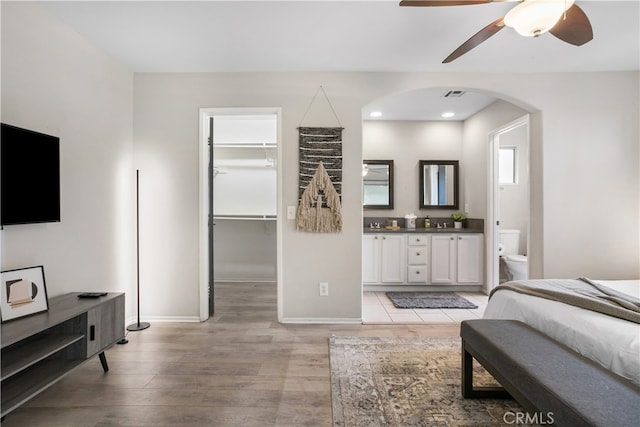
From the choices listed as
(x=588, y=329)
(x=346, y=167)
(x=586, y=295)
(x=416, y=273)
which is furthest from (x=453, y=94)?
(x=588, y=329)

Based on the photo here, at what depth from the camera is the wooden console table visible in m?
1.60

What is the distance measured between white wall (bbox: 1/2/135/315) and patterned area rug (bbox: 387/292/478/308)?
3.08m

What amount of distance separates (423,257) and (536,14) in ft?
10.6

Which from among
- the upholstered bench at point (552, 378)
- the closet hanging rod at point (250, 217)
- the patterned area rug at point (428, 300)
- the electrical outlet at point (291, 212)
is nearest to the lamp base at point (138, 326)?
the electrical outlet at point (291, 212)

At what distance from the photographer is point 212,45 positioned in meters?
2.69

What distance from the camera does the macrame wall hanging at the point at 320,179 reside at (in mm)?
3188

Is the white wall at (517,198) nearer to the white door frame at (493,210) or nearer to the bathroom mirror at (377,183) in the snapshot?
the white door frame at (493,210)

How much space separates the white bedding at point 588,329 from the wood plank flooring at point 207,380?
1.21 m

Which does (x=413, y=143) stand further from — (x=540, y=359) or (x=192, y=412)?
(x=192, y=412)

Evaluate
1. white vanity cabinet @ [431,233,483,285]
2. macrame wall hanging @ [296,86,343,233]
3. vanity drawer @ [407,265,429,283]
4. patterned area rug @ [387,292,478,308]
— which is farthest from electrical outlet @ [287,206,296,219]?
white vanity cabinet @ [431,233,483,285]

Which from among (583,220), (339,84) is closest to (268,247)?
(339,84)

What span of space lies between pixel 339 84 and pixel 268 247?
2.80 metres

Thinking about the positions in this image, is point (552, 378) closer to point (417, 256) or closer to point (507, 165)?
point (417, 256)

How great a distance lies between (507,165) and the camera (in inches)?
196
